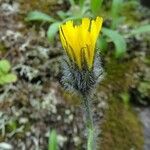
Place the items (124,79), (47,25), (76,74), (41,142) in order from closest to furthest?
(76,74) < (41,142) < (124,79) < (47,25)

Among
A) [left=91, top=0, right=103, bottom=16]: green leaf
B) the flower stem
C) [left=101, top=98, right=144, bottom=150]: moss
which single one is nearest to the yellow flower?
the flower stem

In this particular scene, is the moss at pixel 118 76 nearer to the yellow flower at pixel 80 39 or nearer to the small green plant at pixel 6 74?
the small green plant at pixel 6 74

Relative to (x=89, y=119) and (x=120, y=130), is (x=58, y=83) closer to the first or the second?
(x=120, y=130)

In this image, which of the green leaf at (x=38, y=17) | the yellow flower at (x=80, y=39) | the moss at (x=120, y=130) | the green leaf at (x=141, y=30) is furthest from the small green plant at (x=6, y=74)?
the yellow flower at (x=80, y=39)

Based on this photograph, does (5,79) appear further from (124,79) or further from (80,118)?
(124,79)

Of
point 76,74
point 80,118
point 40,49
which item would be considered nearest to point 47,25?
point 40,49

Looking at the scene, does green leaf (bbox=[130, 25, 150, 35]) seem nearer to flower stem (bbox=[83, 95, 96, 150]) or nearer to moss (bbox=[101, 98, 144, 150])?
moss (bbox=[101, 98, 144, 150])
